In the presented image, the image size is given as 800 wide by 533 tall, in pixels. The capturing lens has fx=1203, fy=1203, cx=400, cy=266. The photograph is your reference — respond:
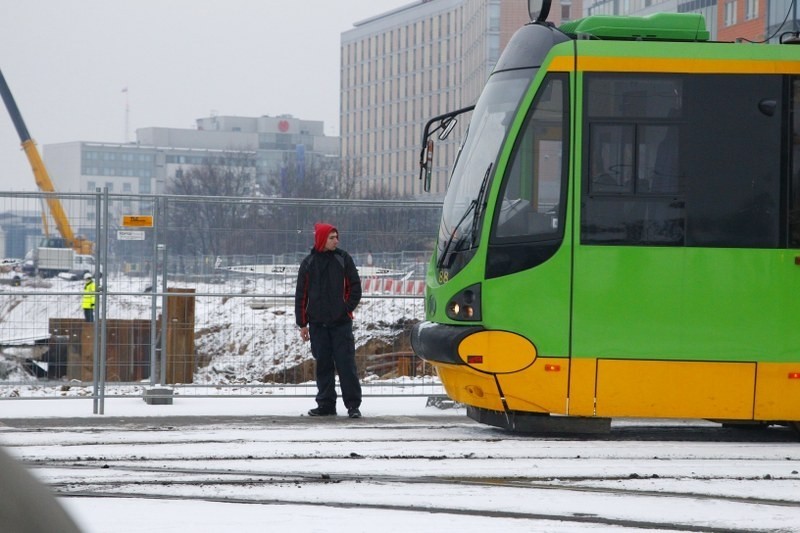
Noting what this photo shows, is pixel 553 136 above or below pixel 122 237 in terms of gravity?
above

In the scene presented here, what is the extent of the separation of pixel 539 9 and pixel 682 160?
192cm

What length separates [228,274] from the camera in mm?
12469

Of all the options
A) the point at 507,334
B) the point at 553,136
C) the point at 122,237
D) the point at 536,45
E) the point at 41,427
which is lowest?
the point at 41,427

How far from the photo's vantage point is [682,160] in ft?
31.9

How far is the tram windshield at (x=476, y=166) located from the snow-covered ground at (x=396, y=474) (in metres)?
1.64

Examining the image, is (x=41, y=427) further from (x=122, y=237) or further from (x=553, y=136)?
(x=553, y=136)

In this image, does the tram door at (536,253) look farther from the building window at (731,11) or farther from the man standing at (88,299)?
the building window at (731,11)

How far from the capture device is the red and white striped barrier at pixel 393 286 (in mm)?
12750

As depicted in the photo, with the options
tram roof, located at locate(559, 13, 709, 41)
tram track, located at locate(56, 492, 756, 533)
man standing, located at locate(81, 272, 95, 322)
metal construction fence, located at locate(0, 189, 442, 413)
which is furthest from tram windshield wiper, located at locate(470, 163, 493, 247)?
man standing, located at locate(81, 272, 95, 322)

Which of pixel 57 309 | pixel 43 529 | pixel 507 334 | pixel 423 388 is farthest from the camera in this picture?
pixel 423 388

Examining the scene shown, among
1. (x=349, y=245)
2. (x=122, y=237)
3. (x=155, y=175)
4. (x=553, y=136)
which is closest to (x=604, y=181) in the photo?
(x=553, y=136)

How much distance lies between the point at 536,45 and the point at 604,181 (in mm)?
1270

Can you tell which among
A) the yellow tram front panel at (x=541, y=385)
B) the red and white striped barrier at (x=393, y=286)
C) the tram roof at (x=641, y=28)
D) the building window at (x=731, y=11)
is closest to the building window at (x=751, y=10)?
the building window at (x=731, y=11)

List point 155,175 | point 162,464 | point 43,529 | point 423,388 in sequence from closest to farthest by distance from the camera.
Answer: point 43,529 < point 162,464 < point 423,388 < point 155,175
